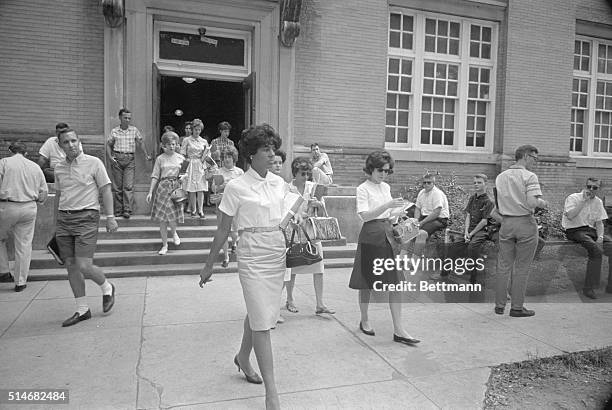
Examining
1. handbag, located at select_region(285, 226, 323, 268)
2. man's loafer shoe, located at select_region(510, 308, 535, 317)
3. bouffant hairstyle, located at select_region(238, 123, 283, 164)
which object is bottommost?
man's loafer shoe, located at select_region(510, 308, 535, 317)

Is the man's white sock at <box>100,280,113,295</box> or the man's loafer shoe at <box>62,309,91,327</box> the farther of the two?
the man's white sock at <box>100,280,113,295</box>

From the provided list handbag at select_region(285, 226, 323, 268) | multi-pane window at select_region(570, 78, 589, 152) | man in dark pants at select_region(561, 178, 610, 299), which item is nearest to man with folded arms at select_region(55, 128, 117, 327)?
handbag at select_region(285, 226, 323, 268)

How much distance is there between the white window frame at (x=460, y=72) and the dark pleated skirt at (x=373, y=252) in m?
6.97

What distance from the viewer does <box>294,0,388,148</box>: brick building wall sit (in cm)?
1030

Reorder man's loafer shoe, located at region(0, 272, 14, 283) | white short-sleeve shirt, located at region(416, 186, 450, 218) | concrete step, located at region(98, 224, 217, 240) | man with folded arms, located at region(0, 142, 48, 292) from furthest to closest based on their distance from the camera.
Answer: concrete step, located at region(98, 224, 217, 240) < white short-sleeve shirt, located at region(416, 186, 450, 218) < man's loafer shoe, located at region(0, 272, 14, 283) < man with folded arms, located at region(0, 142, 48, 292)

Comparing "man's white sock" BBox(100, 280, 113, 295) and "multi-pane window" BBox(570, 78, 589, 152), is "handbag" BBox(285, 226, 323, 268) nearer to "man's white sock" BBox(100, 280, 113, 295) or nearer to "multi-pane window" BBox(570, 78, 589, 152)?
"man's white sock" BBox(100, 280, 113, 295)

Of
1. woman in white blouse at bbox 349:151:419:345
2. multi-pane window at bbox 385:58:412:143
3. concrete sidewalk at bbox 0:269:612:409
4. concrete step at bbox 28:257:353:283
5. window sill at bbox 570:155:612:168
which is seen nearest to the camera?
concrete sidewalk at bbox 0:269:612:409

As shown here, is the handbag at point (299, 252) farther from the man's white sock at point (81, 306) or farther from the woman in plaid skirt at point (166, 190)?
the woman in plaid skirt at point (166, 190)

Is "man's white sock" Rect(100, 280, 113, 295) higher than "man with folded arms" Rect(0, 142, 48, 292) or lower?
lower

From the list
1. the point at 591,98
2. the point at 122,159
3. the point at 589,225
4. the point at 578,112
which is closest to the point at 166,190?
the point at 122,159

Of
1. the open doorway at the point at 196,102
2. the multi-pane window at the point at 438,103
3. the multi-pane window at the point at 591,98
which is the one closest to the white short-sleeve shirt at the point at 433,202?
the multi-pane window at the point at 438,103

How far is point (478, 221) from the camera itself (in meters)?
7.02

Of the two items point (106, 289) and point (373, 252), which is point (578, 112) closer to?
point (373, 252)

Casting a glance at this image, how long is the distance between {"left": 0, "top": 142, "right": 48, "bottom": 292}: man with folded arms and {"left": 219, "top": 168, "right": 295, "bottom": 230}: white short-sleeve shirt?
4536 millimetres
